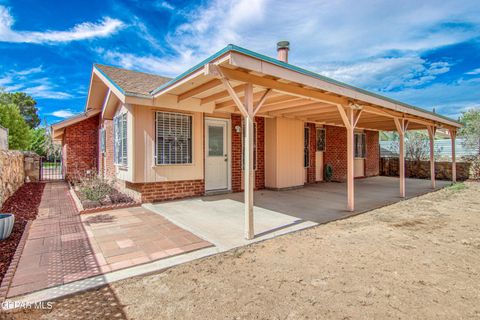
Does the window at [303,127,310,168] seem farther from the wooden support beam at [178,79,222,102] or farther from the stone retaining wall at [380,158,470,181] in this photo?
the stone retaining wall at [380,158,470,181]

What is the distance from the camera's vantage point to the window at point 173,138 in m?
6.43

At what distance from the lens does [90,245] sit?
3.66 metres

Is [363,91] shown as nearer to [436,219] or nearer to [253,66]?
[436,219]

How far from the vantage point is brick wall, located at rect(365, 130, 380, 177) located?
13656 millimetres

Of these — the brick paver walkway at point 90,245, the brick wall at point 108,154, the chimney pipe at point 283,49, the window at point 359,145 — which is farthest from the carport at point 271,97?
the brick wall at point 108,154

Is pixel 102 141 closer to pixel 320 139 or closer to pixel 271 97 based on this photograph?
pixel 271 97

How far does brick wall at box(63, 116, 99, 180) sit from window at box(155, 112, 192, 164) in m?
6.24

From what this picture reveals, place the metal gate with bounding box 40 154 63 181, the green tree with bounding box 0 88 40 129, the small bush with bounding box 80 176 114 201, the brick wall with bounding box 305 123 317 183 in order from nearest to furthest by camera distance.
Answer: the small bush with bounding box 80 176 114 201 → the brick wall with bounding box 305 123 317 183 → the metal gate with bounding box 40 154 63 181 → the green tree with bounding box 0 88 40 129

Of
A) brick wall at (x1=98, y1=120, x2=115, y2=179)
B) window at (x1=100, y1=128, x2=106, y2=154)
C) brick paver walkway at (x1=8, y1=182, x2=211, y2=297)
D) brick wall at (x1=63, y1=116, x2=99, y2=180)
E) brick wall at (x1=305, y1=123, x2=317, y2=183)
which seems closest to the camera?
brick paver walkway at (x1=8, y1=182, x2=211, y2=297)

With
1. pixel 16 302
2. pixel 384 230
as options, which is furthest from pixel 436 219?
pixel 16 302

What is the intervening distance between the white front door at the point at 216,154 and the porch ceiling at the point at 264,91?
533 mm

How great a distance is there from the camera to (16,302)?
2289mm

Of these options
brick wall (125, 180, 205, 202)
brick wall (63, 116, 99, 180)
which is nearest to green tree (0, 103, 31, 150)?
brick wall (63, 116, 99, 180)

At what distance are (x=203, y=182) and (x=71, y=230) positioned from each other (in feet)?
11.6
